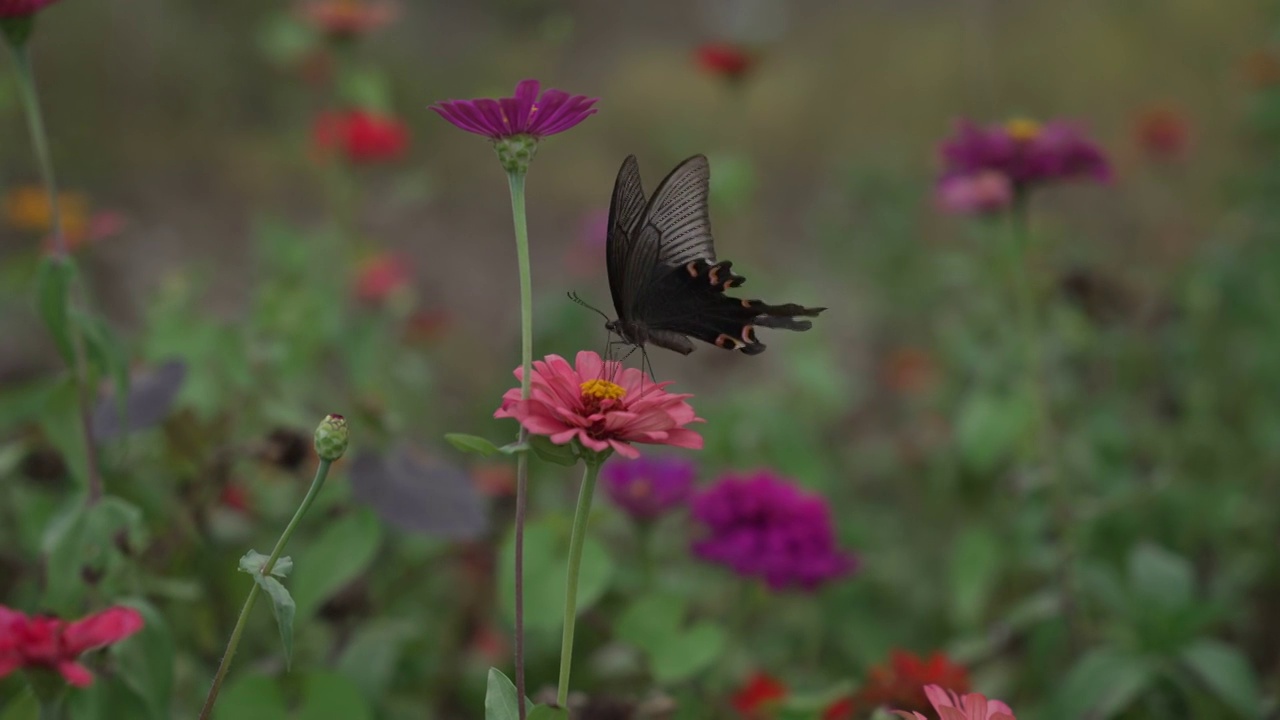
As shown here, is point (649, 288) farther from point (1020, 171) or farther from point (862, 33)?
point (862, 33)

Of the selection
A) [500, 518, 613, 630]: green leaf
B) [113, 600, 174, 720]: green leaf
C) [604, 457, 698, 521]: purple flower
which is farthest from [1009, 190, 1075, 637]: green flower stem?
[113, 600, 174, 720]: green leaf

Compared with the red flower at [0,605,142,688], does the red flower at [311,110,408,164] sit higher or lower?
higher

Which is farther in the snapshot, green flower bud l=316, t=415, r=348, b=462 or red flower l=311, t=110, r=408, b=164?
red flower l=311, t=110, r=408, b=164

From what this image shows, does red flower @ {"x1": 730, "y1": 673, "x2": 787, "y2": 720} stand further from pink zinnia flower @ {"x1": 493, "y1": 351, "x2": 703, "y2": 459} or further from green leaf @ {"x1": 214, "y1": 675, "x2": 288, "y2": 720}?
pink zinnia flower @ {"x1": 493, "y1": 351, "x2": 703, "y2": 459}

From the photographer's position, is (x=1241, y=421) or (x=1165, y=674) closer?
(x=1165, y=674)

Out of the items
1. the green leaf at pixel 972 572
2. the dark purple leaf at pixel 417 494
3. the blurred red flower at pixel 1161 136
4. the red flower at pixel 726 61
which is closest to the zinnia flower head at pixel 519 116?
the dark purple leaf at pixel 417 494

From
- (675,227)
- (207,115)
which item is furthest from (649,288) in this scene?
(207,115)

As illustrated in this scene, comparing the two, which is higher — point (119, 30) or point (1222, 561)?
point (119, 30)
